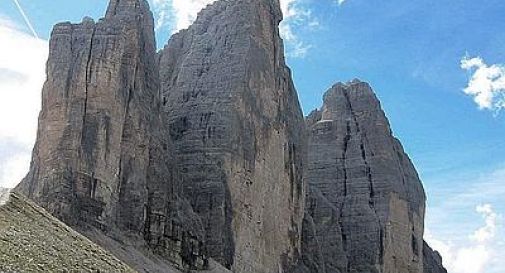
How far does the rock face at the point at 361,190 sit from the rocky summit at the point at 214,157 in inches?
5.7

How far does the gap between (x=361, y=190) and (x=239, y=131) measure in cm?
2667

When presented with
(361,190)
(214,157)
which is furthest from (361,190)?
(214,157)

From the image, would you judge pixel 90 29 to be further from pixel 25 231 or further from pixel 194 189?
pixel 25 231

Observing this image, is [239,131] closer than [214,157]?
No

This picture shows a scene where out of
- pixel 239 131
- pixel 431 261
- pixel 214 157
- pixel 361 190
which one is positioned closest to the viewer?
pixel 214 157

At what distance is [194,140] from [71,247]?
34833 millimetres

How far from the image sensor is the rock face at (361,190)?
89812 mm

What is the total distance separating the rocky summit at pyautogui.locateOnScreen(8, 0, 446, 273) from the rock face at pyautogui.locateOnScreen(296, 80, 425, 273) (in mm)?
145

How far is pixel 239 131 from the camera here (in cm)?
7106

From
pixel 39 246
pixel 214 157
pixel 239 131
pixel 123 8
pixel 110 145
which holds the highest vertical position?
pixel 123 8

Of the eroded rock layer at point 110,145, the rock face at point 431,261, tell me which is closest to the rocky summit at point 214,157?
the eroded rock layer at point 110,145

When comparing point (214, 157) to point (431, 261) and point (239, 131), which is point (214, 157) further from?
point (431, 261)

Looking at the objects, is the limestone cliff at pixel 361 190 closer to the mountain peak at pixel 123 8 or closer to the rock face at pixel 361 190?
the rock face at pixel 361 190

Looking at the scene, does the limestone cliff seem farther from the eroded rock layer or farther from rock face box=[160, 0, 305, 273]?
the eroded rock layer
